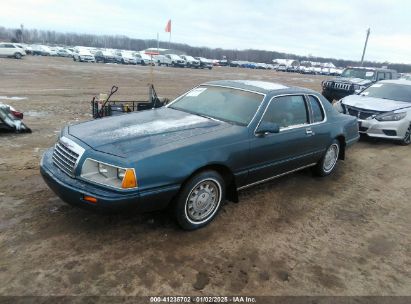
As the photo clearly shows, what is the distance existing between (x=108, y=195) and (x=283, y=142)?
251 cm

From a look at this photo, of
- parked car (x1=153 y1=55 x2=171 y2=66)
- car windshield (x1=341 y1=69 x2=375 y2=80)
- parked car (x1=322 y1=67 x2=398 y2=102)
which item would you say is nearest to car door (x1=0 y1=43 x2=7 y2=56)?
parked car (x1=153 y1=55 x2=171 y2=66)

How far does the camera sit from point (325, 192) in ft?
17.6

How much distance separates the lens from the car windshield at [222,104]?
175 inches

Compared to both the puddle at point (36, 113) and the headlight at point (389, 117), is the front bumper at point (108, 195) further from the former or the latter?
the puddle at point (36, 113)

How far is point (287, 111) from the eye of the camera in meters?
4.88

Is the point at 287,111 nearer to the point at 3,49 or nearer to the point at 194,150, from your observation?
the point at 194,150

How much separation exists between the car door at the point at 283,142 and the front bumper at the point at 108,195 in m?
1.32

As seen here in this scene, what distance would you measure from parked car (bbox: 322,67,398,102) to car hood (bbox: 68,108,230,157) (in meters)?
11.0

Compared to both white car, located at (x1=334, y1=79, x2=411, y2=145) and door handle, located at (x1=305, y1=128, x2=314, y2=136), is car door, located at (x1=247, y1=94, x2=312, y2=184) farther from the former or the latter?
white car, located at (x1=334, y1=79, x2=411, y2=145)

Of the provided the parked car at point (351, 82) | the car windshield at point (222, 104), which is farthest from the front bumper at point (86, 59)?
the car windshield at point (222, 104)

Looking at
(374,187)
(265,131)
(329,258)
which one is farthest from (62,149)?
(374,187)

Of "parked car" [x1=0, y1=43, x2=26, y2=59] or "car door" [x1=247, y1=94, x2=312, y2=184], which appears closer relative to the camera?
"car door" [x1=247, y1=94, x2=312, y2=184]

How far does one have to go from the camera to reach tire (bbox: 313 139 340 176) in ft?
19.0

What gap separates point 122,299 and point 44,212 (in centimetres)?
185
